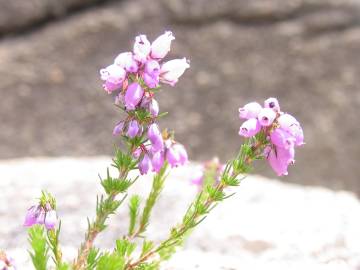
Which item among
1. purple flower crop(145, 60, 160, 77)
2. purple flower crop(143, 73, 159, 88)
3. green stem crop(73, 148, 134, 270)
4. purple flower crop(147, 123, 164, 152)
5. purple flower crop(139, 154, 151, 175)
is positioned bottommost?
green stem crop(73, 148, 134, 270)

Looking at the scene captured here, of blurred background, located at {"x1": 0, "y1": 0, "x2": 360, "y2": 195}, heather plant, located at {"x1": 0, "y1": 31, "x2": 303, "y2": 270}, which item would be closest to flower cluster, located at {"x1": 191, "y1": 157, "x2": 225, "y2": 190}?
heather plant, located at {"x1": 0, "y1": 31, "x2": 303, "y2": 270}

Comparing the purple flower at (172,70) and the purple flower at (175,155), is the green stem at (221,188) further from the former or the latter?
the purple flower at (172,70)

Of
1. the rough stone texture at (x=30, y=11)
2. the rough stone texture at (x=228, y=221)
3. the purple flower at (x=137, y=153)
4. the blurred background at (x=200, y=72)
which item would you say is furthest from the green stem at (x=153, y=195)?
the rough stone texture at (x=30, y=11)

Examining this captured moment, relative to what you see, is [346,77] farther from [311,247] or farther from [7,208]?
[7,208]

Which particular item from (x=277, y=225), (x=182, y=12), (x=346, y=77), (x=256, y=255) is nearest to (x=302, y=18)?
(x=346, y=77)

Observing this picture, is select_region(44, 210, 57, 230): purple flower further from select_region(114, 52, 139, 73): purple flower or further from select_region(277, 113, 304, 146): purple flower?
select_region(277, 113, 304, 146): purple flower

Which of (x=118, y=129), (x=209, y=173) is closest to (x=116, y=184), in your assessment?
(x=118, y=129)

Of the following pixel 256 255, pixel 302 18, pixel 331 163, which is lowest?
pixel 256 255
